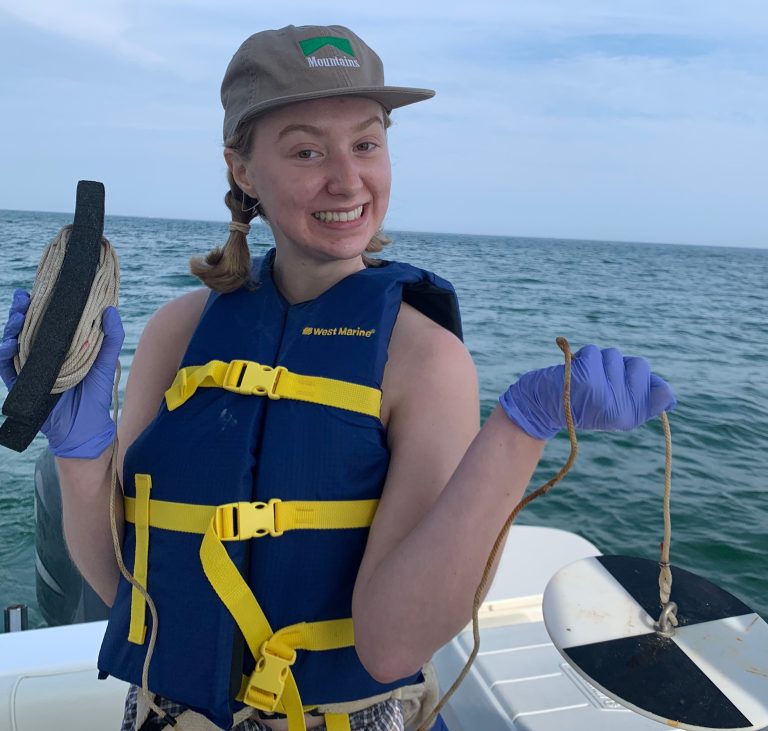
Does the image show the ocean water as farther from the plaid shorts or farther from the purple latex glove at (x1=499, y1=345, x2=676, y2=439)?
the plaid shorts

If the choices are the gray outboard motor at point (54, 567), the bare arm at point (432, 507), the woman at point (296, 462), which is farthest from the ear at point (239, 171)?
the gray outboard motor at point (54, 567)

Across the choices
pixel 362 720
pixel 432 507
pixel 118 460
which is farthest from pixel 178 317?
pixel 362 720

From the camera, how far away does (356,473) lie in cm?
139

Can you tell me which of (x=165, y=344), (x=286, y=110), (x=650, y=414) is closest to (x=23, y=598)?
(x=165, y=344)

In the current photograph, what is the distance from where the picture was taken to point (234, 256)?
175 cm

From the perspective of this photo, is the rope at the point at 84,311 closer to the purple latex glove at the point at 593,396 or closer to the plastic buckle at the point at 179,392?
the plastic buckle at the point at 179,392

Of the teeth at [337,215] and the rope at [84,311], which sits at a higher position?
the teeth at [337,215]

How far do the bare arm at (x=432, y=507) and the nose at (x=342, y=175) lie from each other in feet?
1.09

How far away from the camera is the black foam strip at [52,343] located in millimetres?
1187

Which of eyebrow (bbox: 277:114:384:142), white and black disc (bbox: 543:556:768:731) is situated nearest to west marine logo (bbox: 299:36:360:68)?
eyebrow (bbox: 277:114:384:142)

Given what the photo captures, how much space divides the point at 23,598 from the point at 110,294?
156 inches

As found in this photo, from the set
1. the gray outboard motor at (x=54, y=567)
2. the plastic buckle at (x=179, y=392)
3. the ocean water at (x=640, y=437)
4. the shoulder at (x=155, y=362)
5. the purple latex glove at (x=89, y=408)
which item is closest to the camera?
the purple latex glove at (x=89, y=408)

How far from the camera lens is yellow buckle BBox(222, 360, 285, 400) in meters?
1.49

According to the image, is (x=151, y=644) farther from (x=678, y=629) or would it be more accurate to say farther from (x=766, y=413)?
(x=766, y=413)
